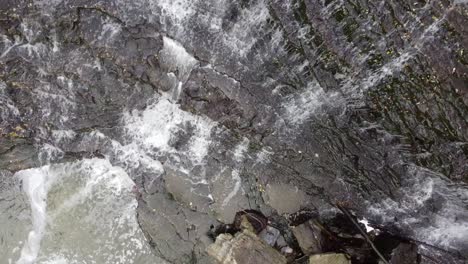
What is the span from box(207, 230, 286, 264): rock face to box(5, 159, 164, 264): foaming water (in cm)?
79

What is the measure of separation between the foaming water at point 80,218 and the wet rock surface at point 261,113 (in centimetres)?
19

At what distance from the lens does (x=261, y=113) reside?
15.8ft

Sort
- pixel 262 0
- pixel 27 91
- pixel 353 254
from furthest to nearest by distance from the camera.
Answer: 1. pixel 353 254
2. pixel 27 91
3. pixel 262 0

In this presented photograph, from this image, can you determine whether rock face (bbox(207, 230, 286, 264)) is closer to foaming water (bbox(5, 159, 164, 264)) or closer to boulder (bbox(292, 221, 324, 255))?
boulder (bbox(292, 221, 324, 255))

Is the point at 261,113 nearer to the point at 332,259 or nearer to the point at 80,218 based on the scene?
the point at 332,259

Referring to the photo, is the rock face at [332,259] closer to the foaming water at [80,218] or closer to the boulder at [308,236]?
the boulder at [308,236]

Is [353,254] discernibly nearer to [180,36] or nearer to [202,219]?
[202,219]

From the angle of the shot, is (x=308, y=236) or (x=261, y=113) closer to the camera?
(x=261, y=113)

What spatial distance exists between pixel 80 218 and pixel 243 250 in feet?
6.76

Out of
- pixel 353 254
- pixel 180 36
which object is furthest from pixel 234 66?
pixel 353 254

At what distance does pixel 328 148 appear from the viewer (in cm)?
479

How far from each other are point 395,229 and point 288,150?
1.67m

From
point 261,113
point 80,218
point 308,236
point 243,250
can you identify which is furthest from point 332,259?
point 80,218

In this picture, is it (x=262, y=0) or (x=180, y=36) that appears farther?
(x=180, y=36)
